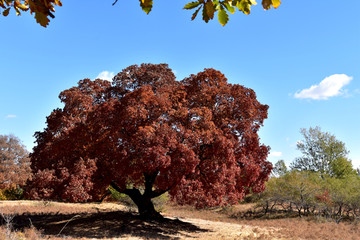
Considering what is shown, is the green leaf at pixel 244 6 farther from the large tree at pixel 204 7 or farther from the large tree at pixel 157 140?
the large tree at pixel 157 140

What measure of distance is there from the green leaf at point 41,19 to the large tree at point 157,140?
→ 371 inches

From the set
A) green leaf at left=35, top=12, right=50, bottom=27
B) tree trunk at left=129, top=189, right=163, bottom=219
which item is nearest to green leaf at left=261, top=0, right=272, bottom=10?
green leaf at left=35, top=12, right=50, bottom=27

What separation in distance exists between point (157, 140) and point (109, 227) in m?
5.85

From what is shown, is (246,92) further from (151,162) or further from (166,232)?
(166,232)

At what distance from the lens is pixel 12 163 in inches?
1292

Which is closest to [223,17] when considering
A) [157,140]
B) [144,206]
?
[157,140]

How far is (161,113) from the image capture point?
1336 centimetres

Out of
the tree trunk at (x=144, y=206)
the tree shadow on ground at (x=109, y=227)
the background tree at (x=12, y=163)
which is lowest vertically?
the tree shadow on ground at (x=109, y=227)

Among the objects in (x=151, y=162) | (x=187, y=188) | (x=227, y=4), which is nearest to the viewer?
(x=227, y=4)

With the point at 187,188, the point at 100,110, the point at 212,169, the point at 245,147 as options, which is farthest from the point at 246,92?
the point at 100,110

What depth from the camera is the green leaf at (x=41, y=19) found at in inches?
101

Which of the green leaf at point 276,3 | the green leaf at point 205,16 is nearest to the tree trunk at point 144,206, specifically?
the green leaf at point 205,16

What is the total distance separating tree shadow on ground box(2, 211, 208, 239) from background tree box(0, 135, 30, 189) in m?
16.6

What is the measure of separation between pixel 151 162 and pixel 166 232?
471 cm
